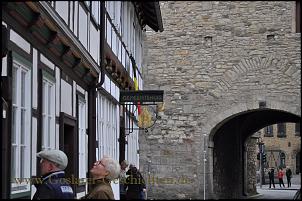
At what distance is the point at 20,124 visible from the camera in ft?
21.5

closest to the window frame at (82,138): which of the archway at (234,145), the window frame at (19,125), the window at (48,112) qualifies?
the window at (48,112)

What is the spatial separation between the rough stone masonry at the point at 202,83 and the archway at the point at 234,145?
0.95 meters

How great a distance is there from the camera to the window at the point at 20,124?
6.31 metres

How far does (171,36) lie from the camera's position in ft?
83.6

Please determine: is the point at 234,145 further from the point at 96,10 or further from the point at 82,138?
the point at 82,138

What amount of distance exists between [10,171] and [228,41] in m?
19.7

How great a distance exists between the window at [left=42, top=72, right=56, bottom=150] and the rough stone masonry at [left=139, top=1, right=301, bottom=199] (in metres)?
16.7

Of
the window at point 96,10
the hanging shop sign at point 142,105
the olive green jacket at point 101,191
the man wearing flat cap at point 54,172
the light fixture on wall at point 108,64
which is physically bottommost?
the olive green jacket at point 101,191

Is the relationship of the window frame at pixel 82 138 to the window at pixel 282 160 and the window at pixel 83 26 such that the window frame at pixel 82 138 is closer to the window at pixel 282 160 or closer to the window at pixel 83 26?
the window at pixel 83 26

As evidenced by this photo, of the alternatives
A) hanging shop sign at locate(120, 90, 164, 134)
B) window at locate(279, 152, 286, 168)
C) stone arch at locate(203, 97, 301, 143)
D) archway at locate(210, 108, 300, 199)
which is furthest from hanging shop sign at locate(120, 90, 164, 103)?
window at locate(279, 152, 286, 168)

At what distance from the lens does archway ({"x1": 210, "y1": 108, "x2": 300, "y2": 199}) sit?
26.5m

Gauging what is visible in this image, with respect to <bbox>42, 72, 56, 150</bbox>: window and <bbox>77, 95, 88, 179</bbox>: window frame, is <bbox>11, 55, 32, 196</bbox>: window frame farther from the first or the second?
<bbox>77, 95, 88, 179</bbox>: window frame

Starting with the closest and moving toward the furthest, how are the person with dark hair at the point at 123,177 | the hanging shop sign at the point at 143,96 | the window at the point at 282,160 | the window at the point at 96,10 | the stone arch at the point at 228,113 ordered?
1. the window at the point at 96,10
2. the person with dark hair at the point at 123,177
3. the hanging shop sign at the point at 143,96
4. the stone arch at the point at 228,113
5. the window at the point at 282,160

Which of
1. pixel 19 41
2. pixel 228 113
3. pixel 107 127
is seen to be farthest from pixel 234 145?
pixel 19 41
